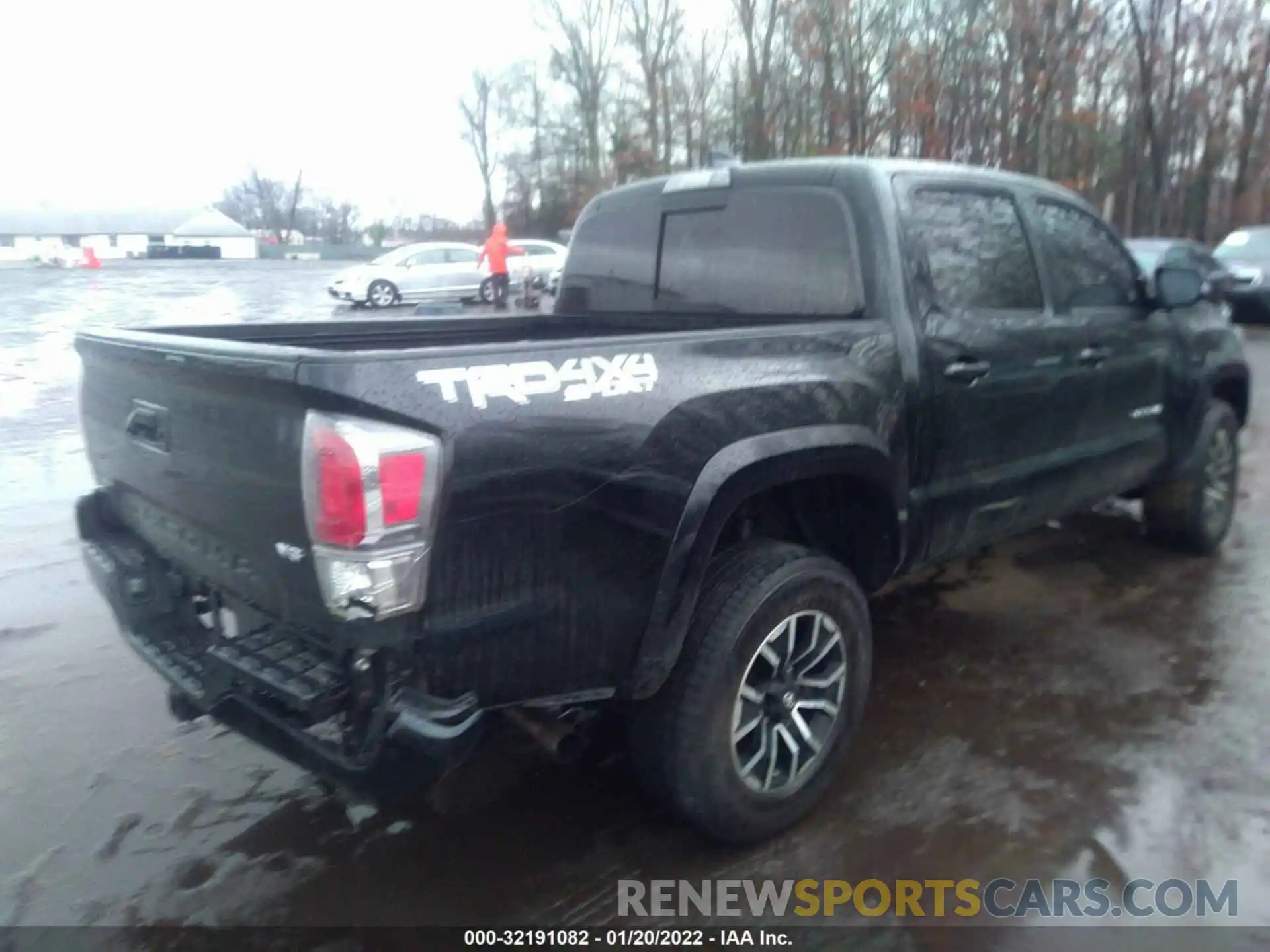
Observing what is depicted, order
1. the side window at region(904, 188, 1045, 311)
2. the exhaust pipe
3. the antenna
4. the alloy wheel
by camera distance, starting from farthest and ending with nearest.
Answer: the antenna
the side window at region(904, 188, 1045, 311)
the alloy wheel
the exhaust pipe

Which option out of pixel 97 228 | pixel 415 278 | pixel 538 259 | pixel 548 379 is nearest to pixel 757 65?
pixel 538 259

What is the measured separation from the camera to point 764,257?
3805 millimetres

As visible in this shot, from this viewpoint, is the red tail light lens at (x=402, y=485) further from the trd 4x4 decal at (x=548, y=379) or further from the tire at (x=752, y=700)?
the tire at (x=752, y=700)

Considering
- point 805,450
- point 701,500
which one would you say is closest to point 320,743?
point 701,500

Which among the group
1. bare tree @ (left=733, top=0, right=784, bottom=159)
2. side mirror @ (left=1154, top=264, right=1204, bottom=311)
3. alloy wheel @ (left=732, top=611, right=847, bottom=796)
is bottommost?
alloy wheel @ (left=732, top=611, right=847, bottom=796)

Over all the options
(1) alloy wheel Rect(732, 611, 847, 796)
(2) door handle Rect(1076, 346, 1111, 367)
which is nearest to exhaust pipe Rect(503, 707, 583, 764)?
(1) alloy wheel Rect(732, 611, 847, 796)

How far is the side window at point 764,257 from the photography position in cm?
359

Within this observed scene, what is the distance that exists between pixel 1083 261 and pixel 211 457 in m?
3.70

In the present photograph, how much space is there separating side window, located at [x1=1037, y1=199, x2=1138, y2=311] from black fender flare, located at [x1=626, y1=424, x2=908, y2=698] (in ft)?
5.68

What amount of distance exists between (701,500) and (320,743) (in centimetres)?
113

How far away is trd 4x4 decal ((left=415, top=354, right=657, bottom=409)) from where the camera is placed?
234 cm

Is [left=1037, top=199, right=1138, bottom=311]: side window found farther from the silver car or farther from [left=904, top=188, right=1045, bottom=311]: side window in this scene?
the silver car

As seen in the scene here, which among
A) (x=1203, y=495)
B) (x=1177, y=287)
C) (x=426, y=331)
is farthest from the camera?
(x=1203, y=495)

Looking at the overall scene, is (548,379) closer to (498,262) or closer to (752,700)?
(752,700)
